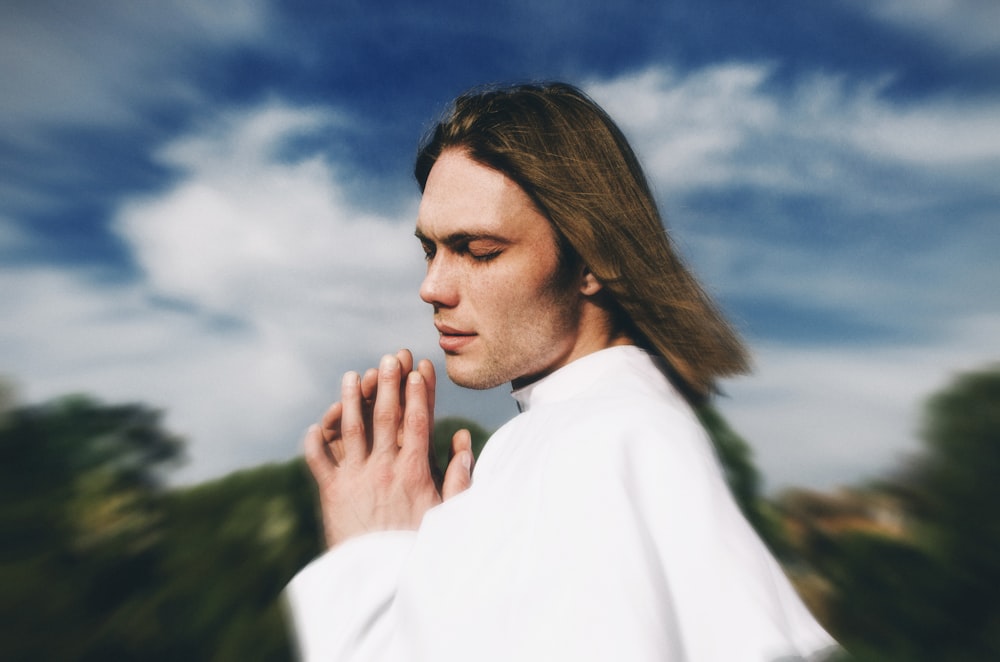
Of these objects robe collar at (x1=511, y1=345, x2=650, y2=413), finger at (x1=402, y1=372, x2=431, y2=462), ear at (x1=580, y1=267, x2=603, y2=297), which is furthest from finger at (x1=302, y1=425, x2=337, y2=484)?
ear at (x1=580, y1=267, x2=603, y2=297)

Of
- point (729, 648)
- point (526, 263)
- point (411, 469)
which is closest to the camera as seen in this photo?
point (729, 648)

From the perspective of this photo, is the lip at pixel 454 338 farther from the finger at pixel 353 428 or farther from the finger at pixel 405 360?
the finger at pixel 353 428

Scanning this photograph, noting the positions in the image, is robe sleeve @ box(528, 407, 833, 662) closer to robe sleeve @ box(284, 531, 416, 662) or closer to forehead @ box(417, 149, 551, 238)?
robe sleeve @ box(284, 531, 416, 662)

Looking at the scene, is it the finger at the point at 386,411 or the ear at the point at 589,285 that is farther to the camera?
the ear at the point at 589,285

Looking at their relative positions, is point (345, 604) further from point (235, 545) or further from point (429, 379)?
point (429, 379)

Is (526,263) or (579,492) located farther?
(526,263)

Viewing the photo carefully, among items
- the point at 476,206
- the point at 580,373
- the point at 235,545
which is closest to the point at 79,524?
the point at 235,545

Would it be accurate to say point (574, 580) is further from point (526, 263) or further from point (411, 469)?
point (526, 263)

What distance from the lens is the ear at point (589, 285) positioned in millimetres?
3527

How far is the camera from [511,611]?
2.13 meters

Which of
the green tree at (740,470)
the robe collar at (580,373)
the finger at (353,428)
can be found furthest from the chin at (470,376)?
the green tree at (740,470)

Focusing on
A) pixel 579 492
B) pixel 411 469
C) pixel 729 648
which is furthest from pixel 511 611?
pixel 411 469

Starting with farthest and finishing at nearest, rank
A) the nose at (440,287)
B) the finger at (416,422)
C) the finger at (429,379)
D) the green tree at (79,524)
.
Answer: the nose at (440,287), the finger at (429,379), the finger at (416,422), the green tree at (79,524)

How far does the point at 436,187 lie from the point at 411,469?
143cm
